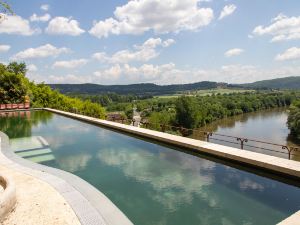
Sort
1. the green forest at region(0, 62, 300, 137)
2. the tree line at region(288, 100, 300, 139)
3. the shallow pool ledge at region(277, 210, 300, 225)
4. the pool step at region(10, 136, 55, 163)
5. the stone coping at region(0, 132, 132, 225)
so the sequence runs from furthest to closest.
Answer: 1. the tree line at region(288, 100, 300, 139)
2. the green forest at region(0, 62, 300, 137)
3. the pool step at region(10, 136, 55, 163)
4. the stone coping at region(0, 132, 132, 225)
5. the shallow pool ledge at region(277, 210, 300, 225)

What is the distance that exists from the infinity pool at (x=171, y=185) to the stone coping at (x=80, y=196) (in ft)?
1.35

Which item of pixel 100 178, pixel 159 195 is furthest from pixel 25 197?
pixel 159 195

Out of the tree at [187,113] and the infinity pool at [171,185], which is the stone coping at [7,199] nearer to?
the infinity pool at [171,185]

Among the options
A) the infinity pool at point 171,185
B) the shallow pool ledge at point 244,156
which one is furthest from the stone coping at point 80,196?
the shallow pool ledge at point 244,156

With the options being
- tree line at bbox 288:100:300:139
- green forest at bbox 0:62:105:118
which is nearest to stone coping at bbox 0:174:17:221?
green forest at bbox 0:62:105:118

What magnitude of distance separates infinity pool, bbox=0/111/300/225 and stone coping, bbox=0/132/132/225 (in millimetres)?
411

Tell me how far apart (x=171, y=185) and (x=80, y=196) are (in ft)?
8.11

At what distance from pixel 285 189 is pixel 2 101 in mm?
38337

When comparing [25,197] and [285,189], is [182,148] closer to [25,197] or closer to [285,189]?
[285,189]

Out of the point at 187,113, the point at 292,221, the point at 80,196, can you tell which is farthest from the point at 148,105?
the point at 292,221

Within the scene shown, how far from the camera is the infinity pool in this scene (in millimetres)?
5559

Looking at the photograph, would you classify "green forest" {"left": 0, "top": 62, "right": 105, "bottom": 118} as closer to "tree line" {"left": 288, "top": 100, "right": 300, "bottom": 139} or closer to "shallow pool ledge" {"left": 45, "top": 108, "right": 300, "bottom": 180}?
"shallow pool ledge" {"left": 45, "top": 108, "right": 300, "bottom": 180}

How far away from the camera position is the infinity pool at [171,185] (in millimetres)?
5559

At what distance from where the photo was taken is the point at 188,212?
5.68 meters
